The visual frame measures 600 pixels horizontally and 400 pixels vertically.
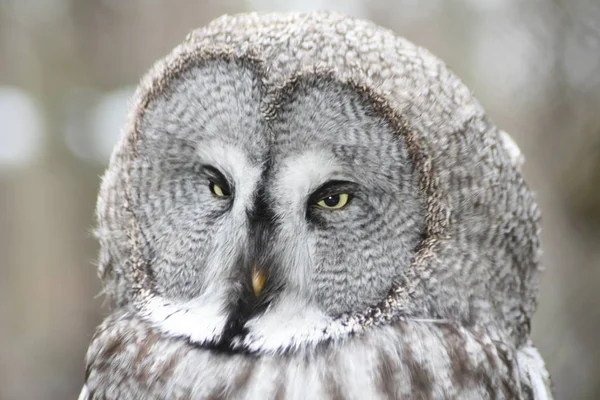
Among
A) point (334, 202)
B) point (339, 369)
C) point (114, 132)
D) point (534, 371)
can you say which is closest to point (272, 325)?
point (339, 369)

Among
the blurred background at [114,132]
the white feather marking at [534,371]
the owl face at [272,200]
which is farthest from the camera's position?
the blurred background at [114,132]

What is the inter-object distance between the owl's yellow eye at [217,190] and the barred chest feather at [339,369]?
10.3 inches

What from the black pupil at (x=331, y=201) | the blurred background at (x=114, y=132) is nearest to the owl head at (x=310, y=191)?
the black pupil at (x=331, y=201)

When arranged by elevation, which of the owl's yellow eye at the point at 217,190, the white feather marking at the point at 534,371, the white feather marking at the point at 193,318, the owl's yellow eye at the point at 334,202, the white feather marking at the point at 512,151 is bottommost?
the white feather marking at the point at 193,318

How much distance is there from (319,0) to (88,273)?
166 cm

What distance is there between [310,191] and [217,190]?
170 millimetres

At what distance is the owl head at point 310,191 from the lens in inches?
34.9

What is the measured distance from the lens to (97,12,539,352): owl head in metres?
0.89

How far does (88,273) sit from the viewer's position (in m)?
2.74

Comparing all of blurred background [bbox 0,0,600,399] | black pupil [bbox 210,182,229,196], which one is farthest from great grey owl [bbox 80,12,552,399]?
blurred background [bbox 0,0,600,399]

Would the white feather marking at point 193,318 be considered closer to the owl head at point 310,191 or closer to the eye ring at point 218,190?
the owl head at point 310,191

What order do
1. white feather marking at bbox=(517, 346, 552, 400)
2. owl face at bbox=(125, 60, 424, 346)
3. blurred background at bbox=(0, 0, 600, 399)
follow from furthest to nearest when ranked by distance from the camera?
blurred background at bbox=(0, 0, 600, 399) → white feather marking at bbox=(517, 346, 552, 400) → owl face at bbox=(125, 60, 424, 346)

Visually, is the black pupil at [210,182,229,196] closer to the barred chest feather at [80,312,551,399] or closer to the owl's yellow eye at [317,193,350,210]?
the owl's yellow eye at [317,193,350,210]

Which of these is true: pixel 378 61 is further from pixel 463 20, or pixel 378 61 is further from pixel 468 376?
pixel 463 20
